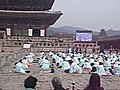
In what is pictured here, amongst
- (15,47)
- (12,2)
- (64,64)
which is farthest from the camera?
(12,2)

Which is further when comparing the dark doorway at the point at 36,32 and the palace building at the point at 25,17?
the dark doorway at the point at 36,32

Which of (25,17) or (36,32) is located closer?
(25,17)

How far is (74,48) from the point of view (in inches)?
1613

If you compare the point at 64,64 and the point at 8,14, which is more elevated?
the point at 8,14

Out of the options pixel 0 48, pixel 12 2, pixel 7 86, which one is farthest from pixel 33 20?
pixel 7 86

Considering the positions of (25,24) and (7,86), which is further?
(25,24)

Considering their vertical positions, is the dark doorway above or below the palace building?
below

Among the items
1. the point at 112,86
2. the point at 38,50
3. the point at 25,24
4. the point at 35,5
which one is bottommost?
the point at 112,86

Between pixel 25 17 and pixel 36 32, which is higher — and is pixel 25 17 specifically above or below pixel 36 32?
above

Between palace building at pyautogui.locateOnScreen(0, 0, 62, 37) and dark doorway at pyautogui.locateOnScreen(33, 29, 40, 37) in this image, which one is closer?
palace building at pyautogui.locateOnScreen(0, 0, 62, 37)

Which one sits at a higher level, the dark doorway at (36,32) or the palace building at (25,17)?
the palace building at (25,17)

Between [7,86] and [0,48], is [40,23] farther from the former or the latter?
[7,86]

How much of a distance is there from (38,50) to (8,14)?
7.48 m

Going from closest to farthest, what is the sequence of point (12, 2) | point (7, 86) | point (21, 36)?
point (7, 86) → point (21, 36) → point (12, 2)
